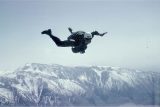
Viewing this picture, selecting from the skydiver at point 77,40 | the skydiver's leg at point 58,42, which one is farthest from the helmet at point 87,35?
the skydiver's leg at point 58,42

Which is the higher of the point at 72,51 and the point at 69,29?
the point at 69,29

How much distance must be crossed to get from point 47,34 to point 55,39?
3.19 feet

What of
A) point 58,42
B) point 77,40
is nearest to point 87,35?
point 77,40

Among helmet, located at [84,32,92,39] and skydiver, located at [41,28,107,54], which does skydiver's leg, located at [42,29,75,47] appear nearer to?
skydiver, located at [41,28,107,54]

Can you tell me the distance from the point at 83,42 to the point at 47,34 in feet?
13.0

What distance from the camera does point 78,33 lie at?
90.9 feet

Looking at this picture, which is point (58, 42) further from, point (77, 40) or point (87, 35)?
point (87, 35)

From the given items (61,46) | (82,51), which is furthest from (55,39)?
(82,51)

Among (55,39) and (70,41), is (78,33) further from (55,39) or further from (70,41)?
(55,39)

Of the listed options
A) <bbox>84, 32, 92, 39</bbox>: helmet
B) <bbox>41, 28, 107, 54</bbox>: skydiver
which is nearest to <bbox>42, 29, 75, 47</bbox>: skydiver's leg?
<bbox>41, 28, 107, 54</bbox>: skydiver

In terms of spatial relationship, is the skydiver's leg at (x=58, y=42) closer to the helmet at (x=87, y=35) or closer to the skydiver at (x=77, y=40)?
the skydiver at (x=77, y=40)

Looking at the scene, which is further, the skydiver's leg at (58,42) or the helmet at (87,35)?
the skydiver's leg at (58,42)

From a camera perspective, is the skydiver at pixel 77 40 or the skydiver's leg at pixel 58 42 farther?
the skydiver's leg at pixel 58 42

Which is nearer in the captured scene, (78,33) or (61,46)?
(78,33)
